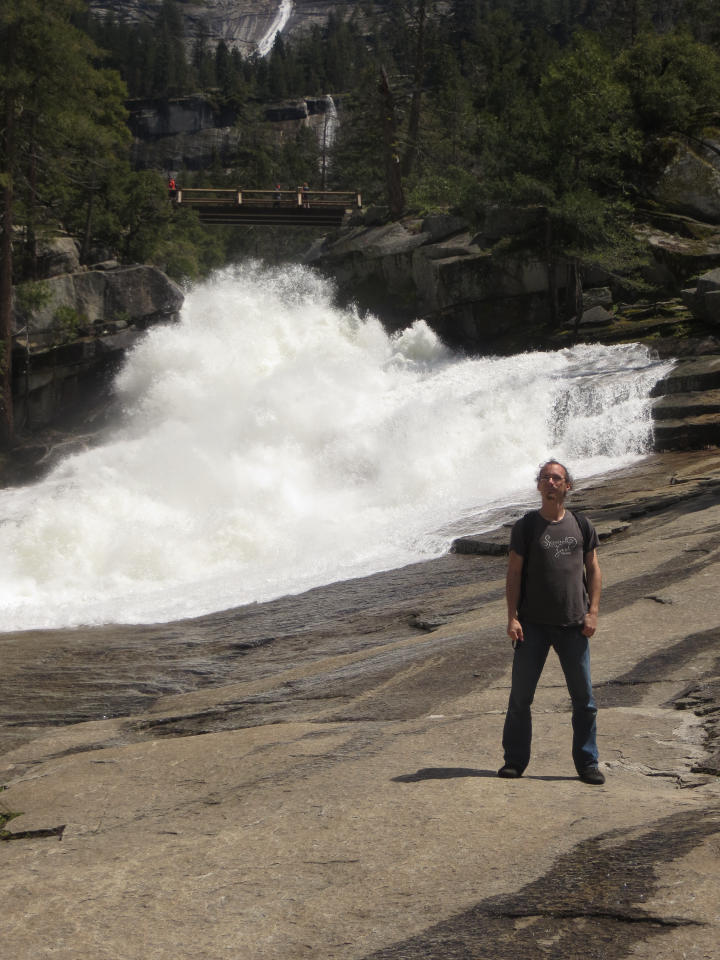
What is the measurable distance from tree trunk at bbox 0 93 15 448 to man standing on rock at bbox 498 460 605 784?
2539cm

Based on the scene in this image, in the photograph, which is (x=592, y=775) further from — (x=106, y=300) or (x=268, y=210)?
(x=268, y=210)

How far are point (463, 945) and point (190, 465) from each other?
59.1 ft

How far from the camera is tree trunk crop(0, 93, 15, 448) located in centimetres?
2800

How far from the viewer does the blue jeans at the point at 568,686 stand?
213 inches

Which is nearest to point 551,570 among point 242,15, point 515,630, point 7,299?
point 515,630

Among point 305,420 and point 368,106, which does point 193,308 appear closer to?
point 305,420

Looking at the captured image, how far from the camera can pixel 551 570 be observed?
539cm

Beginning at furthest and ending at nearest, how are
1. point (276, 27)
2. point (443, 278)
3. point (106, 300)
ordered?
point (276, 27), point (443, 278), point (106, 300)

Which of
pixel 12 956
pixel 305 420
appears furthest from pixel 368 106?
pixel 12 956

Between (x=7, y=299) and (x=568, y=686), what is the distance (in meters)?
26.2

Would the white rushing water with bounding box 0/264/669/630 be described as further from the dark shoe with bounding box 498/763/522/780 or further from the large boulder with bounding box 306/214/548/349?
the dark shoe with bounding box 498/763/522/780

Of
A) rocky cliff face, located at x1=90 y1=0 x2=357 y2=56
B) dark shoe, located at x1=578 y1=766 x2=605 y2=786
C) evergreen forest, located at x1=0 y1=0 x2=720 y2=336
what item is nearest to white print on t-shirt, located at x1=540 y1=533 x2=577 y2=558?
dark shoe, located at x1=578 y1=766 x2=605 y2=786

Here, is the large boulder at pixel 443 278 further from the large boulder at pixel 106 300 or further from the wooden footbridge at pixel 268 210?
the large boulder at pixel 106 300

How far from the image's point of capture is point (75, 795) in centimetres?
639
